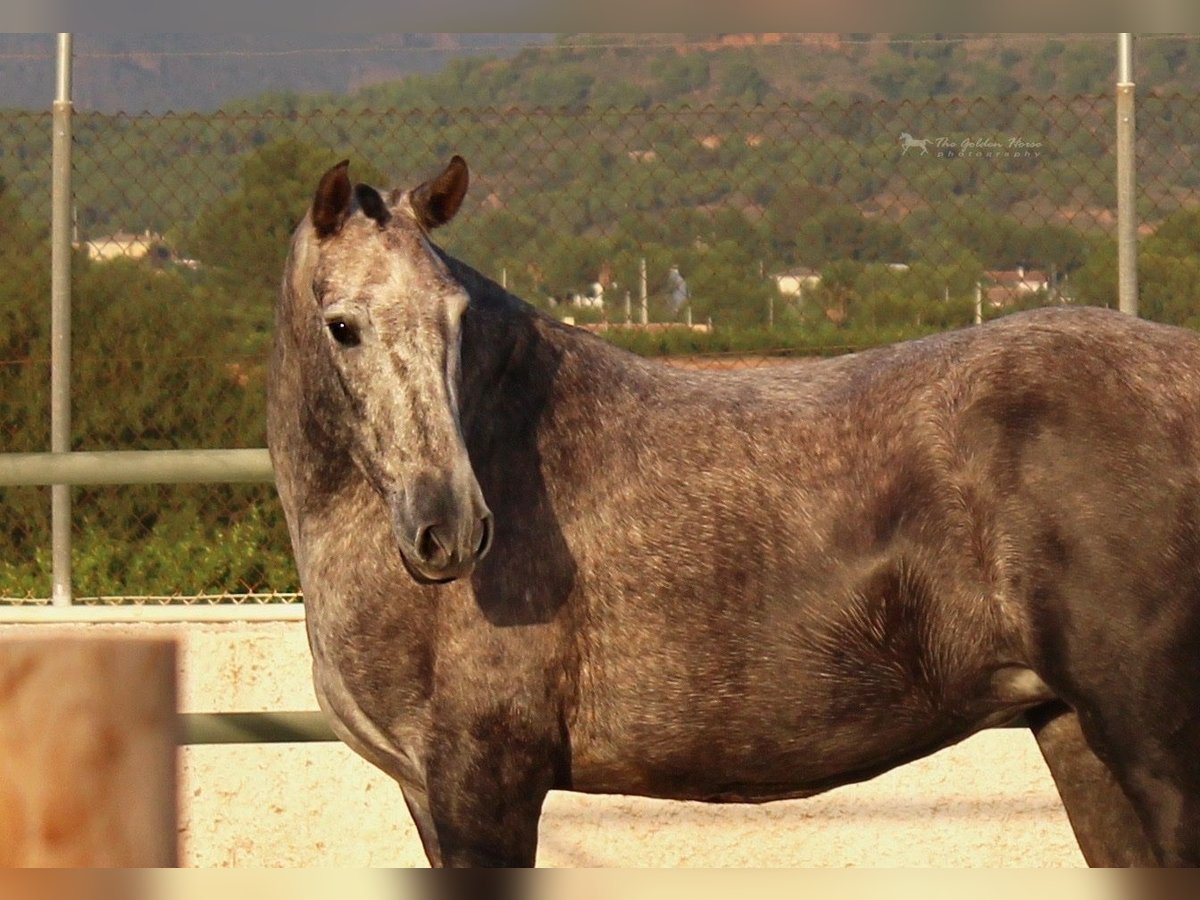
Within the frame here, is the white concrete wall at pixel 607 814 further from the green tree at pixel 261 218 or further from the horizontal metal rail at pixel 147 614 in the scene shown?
the green tree at pixel 261 218

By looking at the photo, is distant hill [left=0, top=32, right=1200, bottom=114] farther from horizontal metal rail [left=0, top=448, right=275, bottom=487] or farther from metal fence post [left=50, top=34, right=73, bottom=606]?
horizontal metal rail [left=0, top=448, right=275, bottom=487]

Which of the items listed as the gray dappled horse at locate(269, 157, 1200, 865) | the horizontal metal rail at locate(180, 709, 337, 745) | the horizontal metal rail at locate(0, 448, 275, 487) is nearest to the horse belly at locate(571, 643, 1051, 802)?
the gray dappled horse at locate(269, 157, 1200, 865)

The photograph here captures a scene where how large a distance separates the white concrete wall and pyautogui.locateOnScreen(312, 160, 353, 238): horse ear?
1.78 metres

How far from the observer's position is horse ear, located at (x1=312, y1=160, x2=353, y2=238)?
2.60 meters

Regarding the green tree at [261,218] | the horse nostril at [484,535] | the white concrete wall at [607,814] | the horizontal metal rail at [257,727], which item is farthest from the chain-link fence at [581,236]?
the horse nostril at [484,535]

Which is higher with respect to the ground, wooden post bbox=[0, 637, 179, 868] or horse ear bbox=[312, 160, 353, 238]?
horse ear bbox=[312, 160, 353, 238]

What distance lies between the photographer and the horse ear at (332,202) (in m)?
2.60

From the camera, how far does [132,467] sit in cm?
356

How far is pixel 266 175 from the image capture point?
201 inches

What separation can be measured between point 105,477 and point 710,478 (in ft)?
5.05

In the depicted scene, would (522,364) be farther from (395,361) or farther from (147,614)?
(147,614)

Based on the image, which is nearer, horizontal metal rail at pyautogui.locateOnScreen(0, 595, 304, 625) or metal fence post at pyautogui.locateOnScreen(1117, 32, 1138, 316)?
horizontal metal rail at pyautogui.locateOnScreen(0, 595, 304, 625)

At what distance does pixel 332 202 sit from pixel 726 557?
92cm

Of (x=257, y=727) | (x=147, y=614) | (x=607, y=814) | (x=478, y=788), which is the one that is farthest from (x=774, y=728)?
(x=147, y=614)
